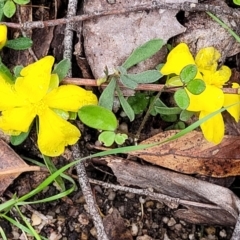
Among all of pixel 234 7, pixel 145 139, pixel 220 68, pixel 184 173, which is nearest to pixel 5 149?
pixel 145 139

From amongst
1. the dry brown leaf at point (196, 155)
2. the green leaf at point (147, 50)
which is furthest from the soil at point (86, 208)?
the green leaf at point (147, 50)

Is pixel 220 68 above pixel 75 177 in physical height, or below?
above

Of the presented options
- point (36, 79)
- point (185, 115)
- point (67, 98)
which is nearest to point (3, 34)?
point (36, 79)

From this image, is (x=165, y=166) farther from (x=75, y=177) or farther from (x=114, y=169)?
(x=75, y=177)

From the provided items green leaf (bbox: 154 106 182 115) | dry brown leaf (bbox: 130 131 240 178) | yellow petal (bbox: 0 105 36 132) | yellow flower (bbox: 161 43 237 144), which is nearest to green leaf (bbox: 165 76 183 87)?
yellow flower (bbox: 161 43 237 144)

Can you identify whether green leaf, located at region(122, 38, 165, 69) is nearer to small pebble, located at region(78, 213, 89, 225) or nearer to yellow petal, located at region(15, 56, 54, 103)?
yellow petal, located at region(15, 56, 54, 103)
